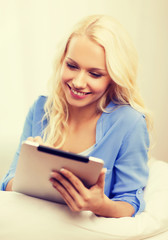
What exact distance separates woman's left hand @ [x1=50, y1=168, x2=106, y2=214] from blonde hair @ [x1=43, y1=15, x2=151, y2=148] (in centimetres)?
42

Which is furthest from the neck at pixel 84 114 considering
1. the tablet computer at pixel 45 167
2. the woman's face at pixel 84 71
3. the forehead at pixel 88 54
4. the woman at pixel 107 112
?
the tablet computer at pixel 45 167

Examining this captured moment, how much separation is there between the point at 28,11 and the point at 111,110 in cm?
95

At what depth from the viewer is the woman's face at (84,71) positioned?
1.08 meters

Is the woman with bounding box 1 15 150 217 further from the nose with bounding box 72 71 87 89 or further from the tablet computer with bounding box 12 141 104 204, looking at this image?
the tablet computer with bounding box 12 141 104 204

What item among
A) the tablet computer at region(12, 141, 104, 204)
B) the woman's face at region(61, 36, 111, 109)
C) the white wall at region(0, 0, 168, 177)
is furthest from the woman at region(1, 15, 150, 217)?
the white wall at region(0, 0, 168, 177)

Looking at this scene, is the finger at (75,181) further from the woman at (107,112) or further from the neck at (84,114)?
the neck at (84,114)

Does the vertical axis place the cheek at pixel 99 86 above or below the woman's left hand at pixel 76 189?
above

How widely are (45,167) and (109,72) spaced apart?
0.44m

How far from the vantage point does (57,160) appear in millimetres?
793

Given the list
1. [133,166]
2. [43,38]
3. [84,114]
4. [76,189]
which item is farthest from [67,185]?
[43,38]

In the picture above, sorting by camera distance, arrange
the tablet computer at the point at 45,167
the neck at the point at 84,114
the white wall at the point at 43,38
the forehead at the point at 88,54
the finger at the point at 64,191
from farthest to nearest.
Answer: the white wall at the point at 43,38 → the neck at the point at 84,114 → the forehead at the point at 88,54 → the finger at the point at 64,191 → the tablet computer at the point at 45,167

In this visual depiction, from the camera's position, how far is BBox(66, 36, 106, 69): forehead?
3.52ft

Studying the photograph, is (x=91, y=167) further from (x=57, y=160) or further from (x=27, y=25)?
(x=27, y=25)

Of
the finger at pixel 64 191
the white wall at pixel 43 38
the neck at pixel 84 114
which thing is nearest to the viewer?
the finger at pixel 64 191
